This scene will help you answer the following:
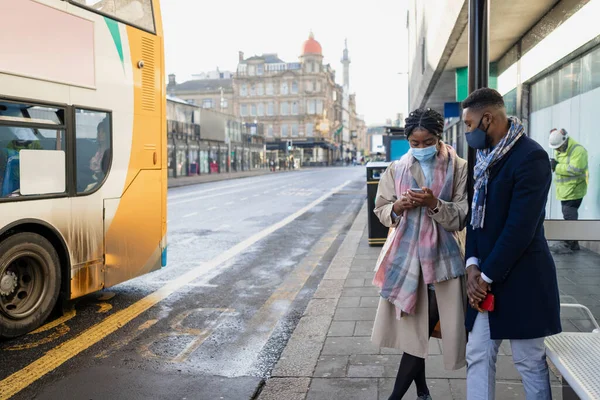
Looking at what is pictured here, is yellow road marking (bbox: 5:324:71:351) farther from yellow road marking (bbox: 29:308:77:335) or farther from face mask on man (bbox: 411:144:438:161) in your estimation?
face mask on man (bbox: 411:144:438:161)

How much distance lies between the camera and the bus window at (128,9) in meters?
6.13

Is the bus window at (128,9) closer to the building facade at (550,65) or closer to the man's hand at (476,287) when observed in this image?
the building facade at (550,65)

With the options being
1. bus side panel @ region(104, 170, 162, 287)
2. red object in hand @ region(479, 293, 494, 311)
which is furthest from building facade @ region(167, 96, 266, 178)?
red object in hand @ region(479, 293, 494, 311)

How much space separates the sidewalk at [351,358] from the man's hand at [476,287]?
1.11 metres

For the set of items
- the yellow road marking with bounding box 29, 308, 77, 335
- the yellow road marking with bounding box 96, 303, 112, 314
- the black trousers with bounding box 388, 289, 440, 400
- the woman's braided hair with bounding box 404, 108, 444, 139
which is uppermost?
the woman's braided hair with bounding box 404, 108, 444, 139

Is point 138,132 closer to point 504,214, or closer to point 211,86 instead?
point 504,214

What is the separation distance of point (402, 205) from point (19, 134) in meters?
3.84

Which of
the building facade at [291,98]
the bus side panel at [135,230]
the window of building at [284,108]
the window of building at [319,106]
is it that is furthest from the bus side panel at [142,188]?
the window of building at [284,108]

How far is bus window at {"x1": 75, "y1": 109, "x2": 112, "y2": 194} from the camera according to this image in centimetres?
608

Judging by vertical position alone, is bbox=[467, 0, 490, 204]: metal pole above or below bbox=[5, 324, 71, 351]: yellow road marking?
above

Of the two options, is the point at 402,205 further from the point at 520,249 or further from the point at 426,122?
the point at 520,249

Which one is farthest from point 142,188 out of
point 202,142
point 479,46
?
point 202,142

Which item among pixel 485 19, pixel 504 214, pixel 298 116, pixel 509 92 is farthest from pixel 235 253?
pixel 298 116

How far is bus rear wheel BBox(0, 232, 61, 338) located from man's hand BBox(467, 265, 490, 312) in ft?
13.5
